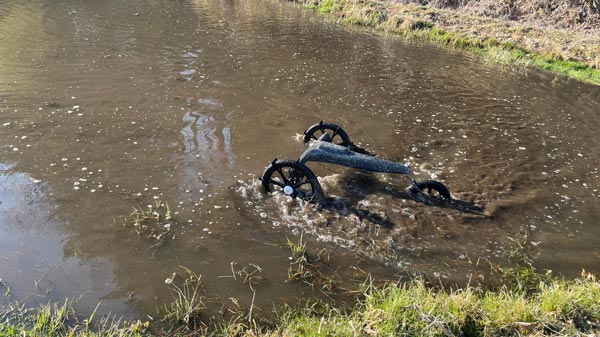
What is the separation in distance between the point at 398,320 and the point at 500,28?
23.2m

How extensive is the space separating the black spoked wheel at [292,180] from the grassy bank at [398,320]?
2417mm

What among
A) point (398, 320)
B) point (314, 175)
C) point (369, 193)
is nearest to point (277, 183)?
point (314, 175)

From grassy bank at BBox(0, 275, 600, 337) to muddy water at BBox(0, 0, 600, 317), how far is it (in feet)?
1.10

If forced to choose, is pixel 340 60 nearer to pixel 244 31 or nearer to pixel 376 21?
pixel 244 31

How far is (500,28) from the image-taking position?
23.9 m

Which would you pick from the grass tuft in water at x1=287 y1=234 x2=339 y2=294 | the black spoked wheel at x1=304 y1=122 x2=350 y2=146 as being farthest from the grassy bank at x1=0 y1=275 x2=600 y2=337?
the black spoked wheel at x1=304 y1=122 x2=350 y2=146

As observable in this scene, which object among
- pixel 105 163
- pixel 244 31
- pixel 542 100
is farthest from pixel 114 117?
pixel 542 100

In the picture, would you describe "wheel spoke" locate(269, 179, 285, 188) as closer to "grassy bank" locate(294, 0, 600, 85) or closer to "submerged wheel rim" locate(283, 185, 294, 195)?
"submerged wheel rim" locate(283, 185, 294, 195)

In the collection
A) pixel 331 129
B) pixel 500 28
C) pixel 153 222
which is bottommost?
pixel 153 222

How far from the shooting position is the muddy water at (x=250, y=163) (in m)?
6.12

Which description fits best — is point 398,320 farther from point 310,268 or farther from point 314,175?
point 314,175

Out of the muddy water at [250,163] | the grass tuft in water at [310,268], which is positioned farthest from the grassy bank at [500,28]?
the grass tuft in water at [310,268]

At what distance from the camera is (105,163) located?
8.33 meters

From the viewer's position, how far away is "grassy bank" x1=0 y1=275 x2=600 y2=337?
4720 millimetres
